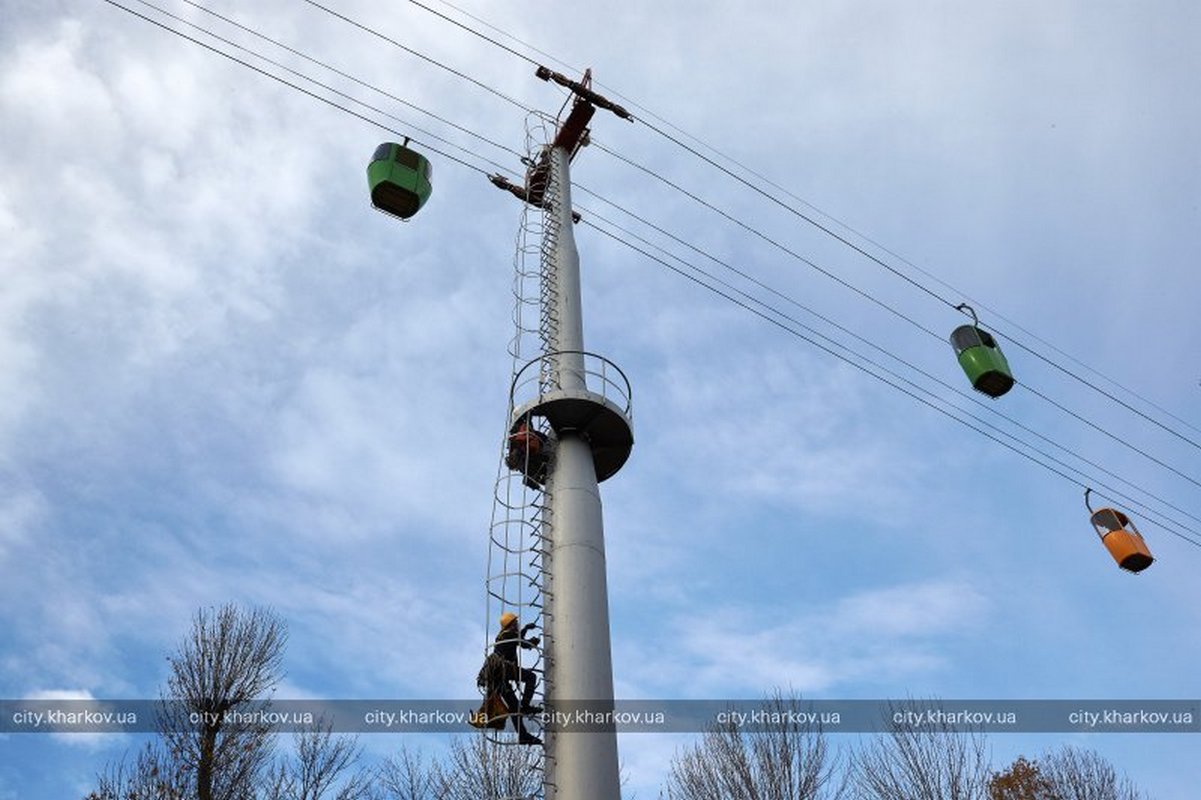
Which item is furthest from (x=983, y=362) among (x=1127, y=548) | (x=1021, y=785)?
(x=1021, y=785)

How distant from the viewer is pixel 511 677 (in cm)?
1174

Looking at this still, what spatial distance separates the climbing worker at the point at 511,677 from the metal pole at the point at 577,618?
0.82ft

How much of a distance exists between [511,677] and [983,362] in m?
7.84

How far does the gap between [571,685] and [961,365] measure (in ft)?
23.6

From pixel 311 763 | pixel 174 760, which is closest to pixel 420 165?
pixel 174 760

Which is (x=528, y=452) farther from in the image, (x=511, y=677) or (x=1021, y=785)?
(x=1021, y=785)

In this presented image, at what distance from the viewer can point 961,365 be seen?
1433cm

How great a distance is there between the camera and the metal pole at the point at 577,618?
11055mm

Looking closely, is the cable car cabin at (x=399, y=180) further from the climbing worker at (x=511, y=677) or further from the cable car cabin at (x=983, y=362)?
the cable car cabin at (x=983, y=362)

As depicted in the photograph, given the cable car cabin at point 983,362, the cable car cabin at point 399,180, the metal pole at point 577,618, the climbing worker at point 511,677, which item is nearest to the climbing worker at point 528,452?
the metal pole at point 577,618

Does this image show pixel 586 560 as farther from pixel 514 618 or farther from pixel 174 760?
pixel 174 760

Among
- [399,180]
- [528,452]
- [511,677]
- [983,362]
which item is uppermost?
[399,180]

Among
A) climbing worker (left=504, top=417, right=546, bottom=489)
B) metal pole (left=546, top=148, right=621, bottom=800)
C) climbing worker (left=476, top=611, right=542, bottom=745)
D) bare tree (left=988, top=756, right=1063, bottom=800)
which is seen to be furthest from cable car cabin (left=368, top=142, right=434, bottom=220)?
bare tree (left=988, top=756, right=1063, bottom=800)

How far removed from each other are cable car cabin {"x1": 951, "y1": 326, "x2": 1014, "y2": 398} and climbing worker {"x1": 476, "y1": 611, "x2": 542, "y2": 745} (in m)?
7.19
